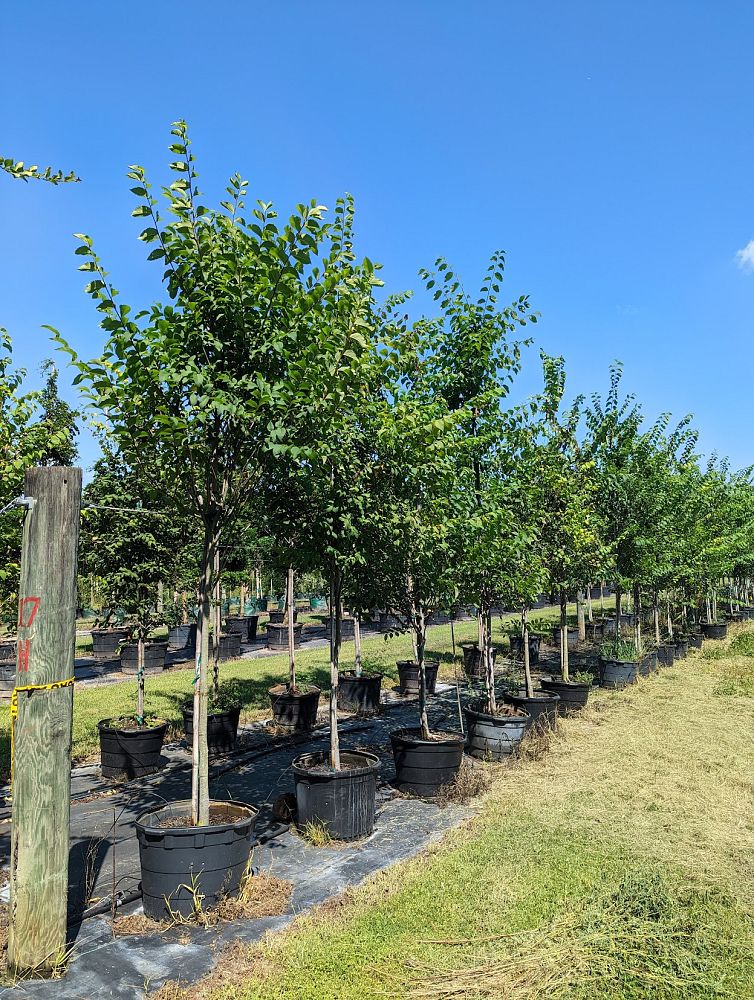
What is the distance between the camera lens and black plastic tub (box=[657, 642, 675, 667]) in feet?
57.7

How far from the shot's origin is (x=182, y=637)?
77.4 feet

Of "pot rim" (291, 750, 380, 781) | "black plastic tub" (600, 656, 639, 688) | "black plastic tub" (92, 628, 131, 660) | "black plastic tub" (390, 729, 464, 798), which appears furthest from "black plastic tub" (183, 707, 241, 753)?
"black plastic tub" (92, 628, 131, 660)

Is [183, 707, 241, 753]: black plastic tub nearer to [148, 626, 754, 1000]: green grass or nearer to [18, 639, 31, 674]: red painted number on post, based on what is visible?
[148, 626, 754, 1000]: green grass

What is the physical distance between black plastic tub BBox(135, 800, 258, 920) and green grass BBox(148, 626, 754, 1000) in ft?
2.01

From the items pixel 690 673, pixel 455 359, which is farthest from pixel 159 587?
pixel 690 673

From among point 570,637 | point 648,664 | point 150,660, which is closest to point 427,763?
point 648,664

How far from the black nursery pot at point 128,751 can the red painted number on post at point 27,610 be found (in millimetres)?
4686

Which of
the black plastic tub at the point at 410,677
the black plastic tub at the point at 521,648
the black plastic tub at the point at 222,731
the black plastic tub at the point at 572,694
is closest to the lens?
the black plastic tub at the point at 222,731

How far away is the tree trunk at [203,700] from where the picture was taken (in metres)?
4.84

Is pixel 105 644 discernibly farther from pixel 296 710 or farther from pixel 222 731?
pixel 222 731

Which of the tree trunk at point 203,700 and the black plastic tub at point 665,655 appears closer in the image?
the tree trunk at point 203,700

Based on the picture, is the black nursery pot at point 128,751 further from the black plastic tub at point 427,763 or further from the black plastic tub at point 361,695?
the black plastic tub at point 361,695

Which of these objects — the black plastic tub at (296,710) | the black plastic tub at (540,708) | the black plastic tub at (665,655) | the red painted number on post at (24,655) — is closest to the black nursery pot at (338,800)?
the red painted number on post at (24,655)

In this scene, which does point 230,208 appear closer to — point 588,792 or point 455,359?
point 455,359
